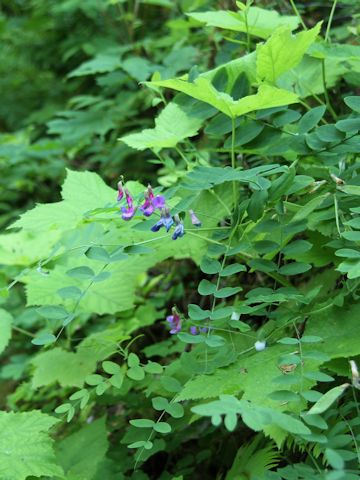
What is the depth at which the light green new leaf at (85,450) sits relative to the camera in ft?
4.97

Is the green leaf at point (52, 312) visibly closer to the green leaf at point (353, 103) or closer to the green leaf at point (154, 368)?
the green leaf at point (154, 368)

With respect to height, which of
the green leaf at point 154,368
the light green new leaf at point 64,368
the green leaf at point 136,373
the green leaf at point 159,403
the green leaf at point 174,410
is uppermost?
the green leaf at point 159,403

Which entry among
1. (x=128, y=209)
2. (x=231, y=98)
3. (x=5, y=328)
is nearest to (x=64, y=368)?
(x=5, y=328)

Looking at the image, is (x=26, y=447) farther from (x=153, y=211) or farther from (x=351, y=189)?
(x=351, y=189)

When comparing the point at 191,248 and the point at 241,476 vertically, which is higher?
the point at 191,248

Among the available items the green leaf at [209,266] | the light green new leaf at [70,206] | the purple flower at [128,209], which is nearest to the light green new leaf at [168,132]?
the light green new leaf at [70,206]

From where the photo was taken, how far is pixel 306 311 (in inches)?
51.6

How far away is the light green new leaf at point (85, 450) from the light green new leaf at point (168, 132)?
2.30 ft

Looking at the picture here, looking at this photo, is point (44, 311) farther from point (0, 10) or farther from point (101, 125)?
point (0, 10)

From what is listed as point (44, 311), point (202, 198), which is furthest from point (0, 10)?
point (44, 311)

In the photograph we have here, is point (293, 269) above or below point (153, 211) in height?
below

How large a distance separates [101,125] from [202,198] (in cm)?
152

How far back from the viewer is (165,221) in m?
1.23

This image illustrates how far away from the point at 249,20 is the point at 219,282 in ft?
2.26
